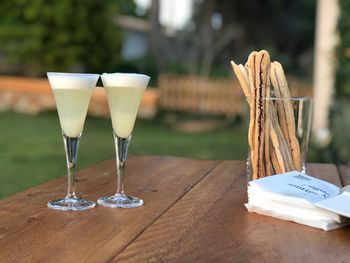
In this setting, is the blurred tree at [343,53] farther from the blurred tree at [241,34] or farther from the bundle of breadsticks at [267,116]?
the blurred tree at [241,34]

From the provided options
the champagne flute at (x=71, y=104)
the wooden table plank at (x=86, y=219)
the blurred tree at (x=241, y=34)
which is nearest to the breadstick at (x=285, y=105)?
the wooden table plank at (x=86, y=219)

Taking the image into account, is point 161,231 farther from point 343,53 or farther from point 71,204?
point 343,53

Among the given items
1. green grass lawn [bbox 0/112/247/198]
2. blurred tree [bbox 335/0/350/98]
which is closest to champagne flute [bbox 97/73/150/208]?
green grass lawn [bbox 0/112/247/198]

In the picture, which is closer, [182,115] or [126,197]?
[126,197]

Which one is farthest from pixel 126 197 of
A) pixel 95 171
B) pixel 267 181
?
pixel 95 171

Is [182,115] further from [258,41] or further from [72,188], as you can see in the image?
[72,188]
